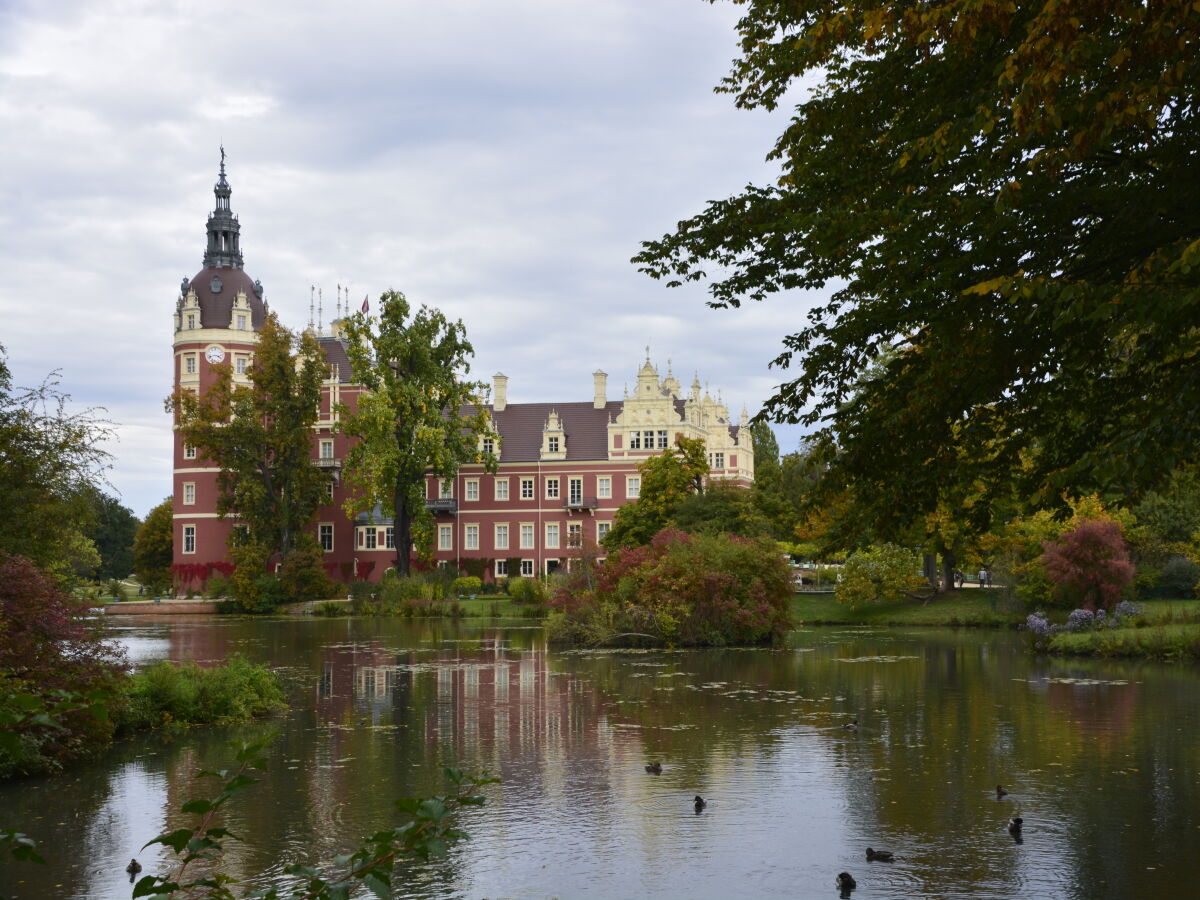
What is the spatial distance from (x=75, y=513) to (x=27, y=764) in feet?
23.0

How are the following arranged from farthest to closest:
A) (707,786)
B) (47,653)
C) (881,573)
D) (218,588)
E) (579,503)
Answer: (579,503)
(218,588)
(881,573)
(47,653)
(707,786)

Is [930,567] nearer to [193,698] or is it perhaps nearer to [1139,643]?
[1139,643]

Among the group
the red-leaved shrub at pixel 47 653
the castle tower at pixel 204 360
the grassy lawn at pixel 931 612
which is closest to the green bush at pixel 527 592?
the grassy lawn at pixel 931 612

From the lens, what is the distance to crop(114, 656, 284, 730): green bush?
56.1 ft

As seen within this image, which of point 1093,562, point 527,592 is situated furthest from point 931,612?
point 527,592

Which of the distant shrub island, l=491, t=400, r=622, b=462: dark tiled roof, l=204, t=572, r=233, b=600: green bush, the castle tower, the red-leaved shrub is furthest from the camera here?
l=491, t=400, r=622, b=462: dark tiled roof

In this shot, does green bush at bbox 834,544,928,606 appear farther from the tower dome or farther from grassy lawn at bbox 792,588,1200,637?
the tower dome

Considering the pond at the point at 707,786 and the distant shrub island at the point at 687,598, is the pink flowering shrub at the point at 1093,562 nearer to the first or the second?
the distant shrub island at the point at 687,598

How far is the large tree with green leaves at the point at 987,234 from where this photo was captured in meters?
8.20

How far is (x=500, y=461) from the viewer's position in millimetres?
72750

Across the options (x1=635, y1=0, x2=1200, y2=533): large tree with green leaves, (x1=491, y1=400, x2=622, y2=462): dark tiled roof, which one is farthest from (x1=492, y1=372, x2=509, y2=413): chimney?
(x1=635, y1=0, x2=1200, y2=533): large tree with green leaves

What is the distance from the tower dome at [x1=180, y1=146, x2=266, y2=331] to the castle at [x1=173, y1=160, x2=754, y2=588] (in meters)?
0.08

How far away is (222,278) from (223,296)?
1.36 metres

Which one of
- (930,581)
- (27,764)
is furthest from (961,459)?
(930,581)
